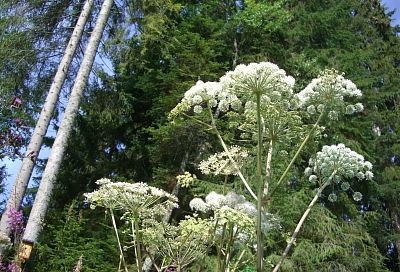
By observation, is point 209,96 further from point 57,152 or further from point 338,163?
point 57,152

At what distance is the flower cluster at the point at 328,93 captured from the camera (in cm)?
360

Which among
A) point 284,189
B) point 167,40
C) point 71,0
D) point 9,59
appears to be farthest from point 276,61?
point 9,59

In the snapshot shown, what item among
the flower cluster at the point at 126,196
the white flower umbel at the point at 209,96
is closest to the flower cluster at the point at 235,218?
the flower cluster at the point at 126,196

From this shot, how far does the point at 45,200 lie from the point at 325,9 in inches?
448

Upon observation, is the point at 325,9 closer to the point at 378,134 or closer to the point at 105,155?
the point at 378,134

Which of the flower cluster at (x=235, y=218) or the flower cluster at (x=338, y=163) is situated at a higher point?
the flower cluster at (x=338, y=163)

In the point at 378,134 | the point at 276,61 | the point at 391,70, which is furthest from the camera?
the point at 391,70

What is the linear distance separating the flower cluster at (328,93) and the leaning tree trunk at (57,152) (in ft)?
14.5

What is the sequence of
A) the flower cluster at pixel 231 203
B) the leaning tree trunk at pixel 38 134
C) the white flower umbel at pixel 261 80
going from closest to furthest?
the white flower umbel at pixel 261 80 < the flower cluster at pixel 231 203 < the leaning tree trunk at pixel 38 134

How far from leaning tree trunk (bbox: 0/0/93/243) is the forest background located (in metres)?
0.45

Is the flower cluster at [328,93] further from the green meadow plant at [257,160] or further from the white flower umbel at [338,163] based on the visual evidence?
the white flower umbel at [338,163]

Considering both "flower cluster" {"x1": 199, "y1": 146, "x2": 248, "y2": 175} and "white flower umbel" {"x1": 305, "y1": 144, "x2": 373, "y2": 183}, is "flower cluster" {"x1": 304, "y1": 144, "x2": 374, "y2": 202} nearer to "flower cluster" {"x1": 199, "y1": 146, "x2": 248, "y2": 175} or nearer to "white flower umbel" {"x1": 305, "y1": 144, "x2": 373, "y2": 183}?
"white flower umbel" {"x1": 305, "y1": 144, "x2": 373, "y2": 183}

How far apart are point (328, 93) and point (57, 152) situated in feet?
18.4

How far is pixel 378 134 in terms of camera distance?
63.1ft
